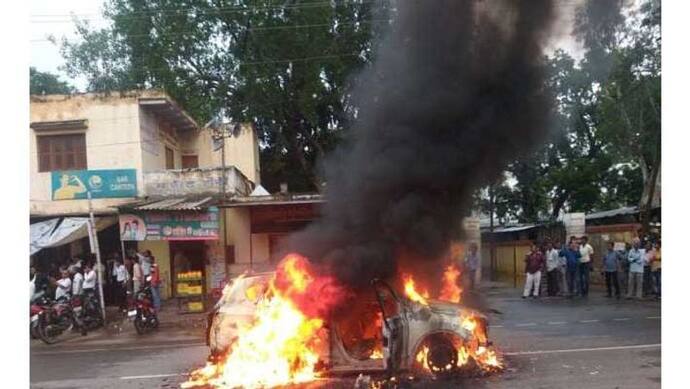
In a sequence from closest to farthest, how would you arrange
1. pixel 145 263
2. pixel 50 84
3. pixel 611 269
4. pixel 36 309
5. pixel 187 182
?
pixel 36 309 → pixel 145 263 → pixel 611 269 → pixel 187 182 → pixel 50 84

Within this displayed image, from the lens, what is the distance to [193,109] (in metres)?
A: 23.2

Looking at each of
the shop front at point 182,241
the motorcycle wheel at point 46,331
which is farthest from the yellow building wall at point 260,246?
the motorcycle wheel at point 46,331

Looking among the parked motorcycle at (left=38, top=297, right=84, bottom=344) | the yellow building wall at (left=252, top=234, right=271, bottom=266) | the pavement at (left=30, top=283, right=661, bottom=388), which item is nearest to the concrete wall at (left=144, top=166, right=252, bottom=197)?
the yellow building wall at (left=252, top=234, right=271, bottom=266)

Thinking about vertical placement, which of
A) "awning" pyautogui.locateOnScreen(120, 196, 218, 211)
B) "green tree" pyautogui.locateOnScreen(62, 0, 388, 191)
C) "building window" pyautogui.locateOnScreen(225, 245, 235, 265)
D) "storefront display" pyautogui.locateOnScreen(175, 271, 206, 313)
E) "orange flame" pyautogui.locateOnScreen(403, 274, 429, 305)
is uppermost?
"green tree" pyautogui.locateOnScreen(62, 0, 388, 191)

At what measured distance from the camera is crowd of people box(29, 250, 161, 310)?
14344mm

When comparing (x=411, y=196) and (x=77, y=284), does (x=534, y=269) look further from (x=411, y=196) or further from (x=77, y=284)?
(x=77, y=284)

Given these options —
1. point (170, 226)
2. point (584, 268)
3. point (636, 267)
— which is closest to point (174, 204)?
point (170, 226)

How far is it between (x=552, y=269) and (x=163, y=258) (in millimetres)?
11281

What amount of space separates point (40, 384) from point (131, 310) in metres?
5.11

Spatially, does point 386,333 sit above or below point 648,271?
above

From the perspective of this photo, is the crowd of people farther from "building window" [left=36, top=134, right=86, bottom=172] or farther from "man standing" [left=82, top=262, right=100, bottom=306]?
"building window" [left=36, top=134, right=86, bottom=172]

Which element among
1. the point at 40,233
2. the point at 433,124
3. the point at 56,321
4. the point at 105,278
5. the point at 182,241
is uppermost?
the point at 433,124

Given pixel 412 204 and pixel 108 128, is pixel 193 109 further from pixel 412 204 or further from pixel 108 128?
pixel 412 204

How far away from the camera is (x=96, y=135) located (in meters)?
17.7
